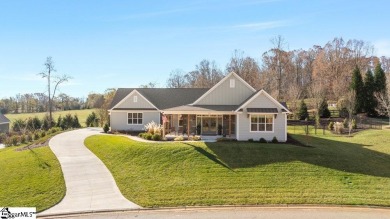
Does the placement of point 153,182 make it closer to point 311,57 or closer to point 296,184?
point 296,184

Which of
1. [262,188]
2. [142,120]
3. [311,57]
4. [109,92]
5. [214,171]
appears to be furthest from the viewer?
[311,57]

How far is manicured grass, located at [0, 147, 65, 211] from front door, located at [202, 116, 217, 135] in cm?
1241

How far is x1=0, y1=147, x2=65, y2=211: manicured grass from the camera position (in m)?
16.1

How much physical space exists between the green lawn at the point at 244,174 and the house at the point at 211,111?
3.05 meters

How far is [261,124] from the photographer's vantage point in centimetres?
2675

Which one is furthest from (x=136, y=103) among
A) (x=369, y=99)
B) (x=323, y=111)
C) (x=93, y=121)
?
(x=369, y=99)

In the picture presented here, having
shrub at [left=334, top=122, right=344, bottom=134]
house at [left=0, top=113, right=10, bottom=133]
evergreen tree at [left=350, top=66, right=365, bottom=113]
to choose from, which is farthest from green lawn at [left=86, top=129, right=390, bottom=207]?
house at [left=0, top=113, right=10, bottom=133]

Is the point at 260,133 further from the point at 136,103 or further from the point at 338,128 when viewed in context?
the point at 338,128

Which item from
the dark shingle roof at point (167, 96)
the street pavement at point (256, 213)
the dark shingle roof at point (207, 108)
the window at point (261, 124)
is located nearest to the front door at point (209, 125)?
the dark shingle roof at point (207, 108)

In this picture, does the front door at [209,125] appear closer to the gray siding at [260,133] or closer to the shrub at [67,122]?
the gray siding at [260,133]

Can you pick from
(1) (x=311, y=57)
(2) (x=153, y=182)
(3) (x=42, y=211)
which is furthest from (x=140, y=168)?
(1) (x=311, y=57)

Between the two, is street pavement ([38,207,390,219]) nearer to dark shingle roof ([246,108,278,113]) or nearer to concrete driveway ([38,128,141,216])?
concrete driveway ([38,128,141,216])

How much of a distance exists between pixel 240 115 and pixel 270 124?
2.44 m

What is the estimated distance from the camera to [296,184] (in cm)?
1748
